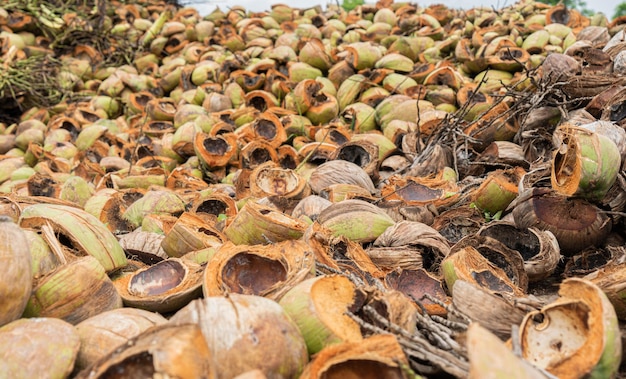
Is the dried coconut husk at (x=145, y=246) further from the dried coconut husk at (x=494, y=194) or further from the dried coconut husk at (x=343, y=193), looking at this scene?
the dried coconut husk at (x=494, y=194)

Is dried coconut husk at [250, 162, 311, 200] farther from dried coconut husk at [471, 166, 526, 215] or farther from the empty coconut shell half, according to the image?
the empty coconut shell half

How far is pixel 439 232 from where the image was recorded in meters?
2.87

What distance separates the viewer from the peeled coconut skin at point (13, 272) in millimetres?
1453

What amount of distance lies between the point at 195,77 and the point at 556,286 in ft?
16.6

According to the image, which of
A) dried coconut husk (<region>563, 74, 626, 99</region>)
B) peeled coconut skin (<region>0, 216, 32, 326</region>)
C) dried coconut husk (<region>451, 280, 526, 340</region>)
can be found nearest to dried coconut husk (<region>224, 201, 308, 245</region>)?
dried coconut husk (<region>451, 280, 526, 340</region>)

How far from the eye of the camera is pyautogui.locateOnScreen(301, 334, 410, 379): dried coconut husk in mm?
1327

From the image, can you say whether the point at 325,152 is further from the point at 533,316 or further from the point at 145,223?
the point at 533,316

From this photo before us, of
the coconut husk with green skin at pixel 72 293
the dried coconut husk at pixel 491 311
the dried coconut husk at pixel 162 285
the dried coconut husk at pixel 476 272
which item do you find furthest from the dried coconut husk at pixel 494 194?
the coconut husk with green skin at pixel 72 293

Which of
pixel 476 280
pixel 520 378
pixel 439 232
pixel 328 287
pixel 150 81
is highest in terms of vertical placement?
pixel 520 378

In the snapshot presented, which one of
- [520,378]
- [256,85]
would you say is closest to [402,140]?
[256,85]

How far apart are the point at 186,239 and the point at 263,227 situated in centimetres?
38

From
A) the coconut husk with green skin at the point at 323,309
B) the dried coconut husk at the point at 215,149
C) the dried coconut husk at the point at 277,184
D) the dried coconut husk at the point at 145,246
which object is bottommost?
the dried coconut husk at the point at 215,149

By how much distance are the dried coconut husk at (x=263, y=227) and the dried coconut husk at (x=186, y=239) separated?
131mm

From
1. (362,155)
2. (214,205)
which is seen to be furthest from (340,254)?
(362,155)
